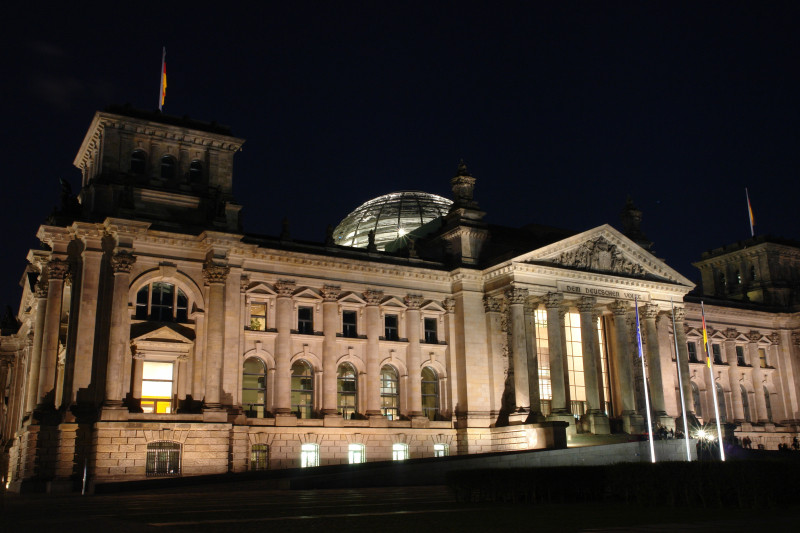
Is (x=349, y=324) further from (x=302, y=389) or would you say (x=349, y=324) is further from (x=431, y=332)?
(x=431, y=332)

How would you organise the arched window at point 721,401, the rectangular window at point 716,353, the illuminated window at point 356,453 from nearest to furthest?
the illuminated window at point 356,453 → the arched window at point 721,401 → the rectangular window at point 716,353

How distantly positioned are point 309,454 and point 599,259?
24420mm

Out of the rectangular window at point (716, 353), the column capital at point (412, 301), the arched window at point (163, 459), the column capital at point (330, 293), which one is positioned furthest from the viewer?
the rectangular window at point (716, 353)

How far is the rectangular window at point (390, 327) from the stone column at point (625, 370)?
1579 cm

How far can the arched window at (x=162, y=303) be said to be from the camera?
4478 centimetres

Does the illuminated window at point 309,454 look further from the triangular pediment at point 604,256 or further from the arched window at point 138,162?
the arched window at point 138,162

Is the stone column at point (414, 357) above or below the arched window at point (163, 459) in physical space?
above

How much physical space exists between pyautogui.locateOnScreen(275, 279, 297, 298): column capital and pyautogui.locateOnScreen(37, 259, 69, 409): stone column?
480 inches

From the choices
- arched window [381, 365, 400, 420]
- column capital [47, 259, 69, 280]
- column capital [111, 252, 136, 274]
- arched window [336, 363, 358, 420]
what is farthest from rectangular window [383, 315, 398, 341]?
column capital [47, 259, 69, 280]

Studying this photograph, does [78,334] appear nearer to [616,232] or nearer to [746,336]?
[616,232]

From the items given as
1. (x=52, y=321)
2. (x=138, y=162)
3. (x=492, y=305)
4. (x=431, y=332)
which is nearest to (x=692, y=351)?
(x=492, y=305)

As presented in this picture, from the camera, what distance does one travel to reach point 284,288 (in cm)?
4959

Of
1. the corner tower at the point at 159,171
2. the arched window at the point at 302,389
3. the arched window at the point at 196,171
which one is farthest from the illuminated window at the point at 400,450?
the arched window at the point at 196,171

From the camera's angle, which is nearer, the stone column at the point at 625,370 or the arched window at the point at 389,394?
the arched window at the point at 389,394
